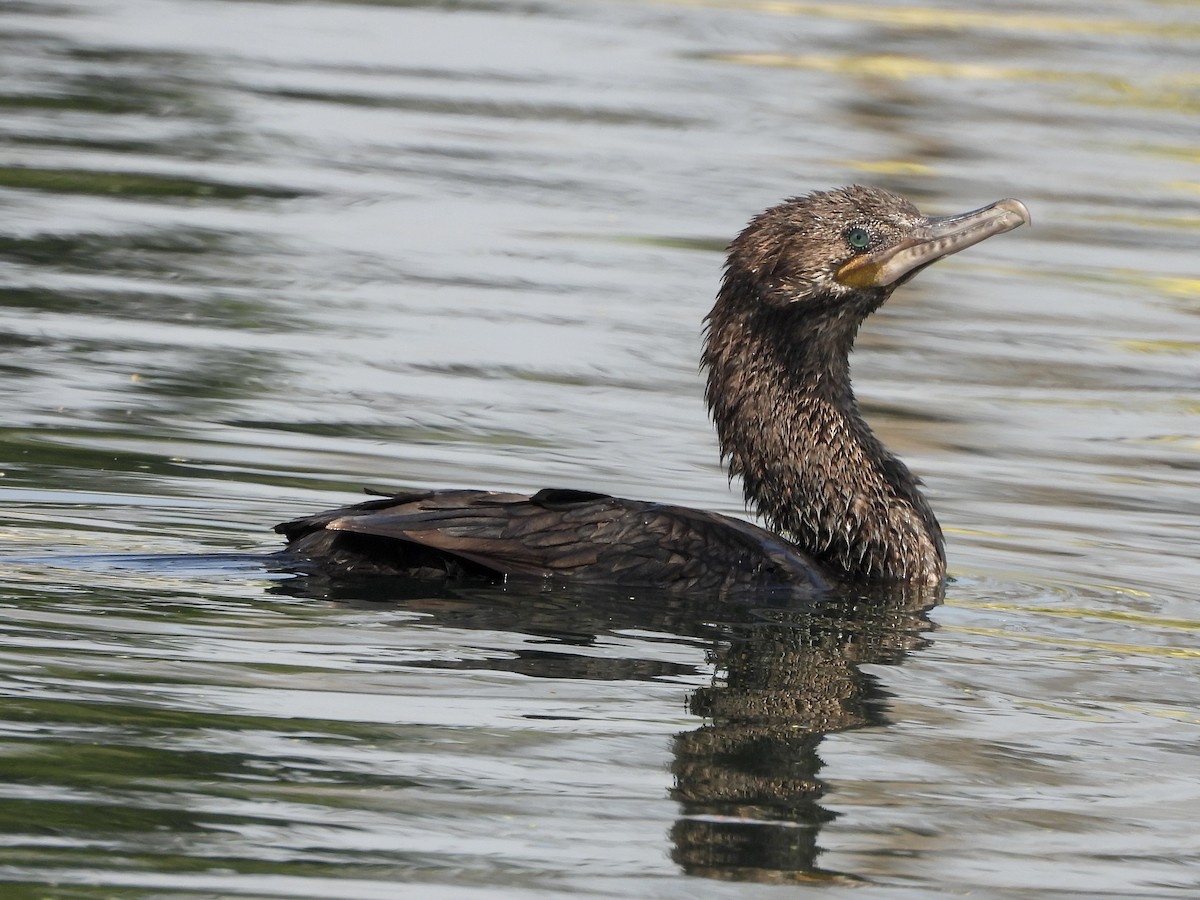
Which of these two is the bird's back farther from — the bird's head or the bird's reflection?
the bird's head

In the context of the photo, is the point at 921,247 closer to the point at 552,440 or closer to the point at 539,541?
the point at 539,541

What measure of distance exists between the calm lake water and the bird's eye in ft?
4.05

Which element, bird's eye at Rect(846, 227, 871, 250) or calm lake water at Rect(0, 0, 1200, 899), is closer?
calm lake water at Rect(0, 0, 1200, 899)

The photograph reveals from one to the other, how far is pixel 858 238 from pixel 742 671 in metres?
1.88

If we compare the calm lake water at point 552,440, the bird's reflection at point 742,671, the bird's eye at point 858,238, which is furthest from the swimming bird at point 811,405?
the calm lake water at point 552,440

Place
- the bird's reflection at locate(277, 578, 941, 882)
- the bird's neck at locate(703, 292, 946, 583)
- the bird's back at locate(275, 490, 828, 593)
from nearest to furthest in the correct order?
the bird's reflection at locate(277, 578, 941, 882), the bird's back at locate(275, 490, 828, 593), the bird's neck at locate(703, 292, 946, 583)

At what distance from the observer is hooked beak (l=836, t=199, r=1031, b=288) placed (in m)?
7.70

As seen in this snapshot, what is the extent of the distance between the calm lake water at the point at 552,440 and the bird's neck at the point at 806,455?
13.5 inches

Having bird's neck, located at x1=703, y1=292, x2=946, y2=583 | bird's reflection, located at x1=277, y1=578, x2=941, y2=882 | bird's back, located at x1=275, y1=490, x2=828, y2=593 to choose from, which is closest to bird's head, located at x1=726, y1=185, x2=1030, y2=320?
bird's neck, located at x1=703, y1=292, x2=946, y2=583

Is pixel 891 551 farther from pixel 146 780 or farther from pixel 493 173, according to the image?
pixel 493 173

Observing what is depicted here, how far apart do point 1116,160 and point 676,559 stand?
411 inches

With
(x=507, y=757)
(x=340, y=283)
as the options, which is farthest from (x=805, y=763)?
(x=340, y=283)

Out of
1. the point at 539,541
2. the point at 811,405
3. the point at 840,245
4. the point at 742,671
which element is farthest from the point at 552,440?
the point at 742,671

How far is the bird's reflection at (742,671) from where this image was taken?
509 centimetres
